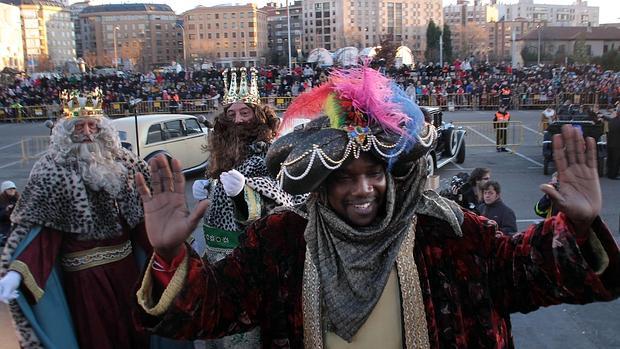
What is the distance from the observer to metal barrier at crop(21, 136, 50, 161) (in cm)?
1698

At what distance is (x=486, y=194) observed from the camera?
5047 millimetres

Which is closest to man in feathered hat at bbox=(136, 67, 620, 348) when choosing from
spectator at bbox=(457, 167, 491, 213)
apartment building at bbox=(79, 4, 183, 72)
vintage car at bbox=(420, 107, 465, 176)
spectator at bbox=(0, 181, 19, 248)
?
spectator at bbox=(457, 167, 491, 213)

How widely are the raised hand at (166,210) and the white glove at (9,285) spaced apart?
1553 mm

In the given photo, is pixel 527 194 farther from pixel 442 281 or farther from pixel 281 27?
pixel 281 27

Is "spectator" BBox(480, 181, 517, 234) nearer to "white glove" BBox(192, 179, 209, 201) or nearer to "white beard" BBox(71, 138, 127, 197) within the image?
"white glove" BBox(192, 179, 209, 201)

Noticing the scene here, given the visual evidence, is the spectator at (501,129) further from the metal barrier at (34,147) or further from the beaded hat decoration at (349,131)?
the beaded hat decoration at (349,131)

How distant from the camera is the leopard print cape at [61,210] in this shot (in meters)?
2.98

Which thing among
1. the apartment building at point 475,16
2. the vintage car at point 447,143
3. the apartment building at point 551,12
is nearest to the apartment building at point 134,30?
the apartment building at point 475,16

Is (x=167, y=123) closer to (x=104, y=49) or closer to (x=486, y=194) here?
(x=486, y=194)

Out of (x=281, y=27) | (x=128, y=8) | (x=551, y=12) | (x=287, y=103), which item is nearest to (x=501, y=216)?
(x=287, y=103)

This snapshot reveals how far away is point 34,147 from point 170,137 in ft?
27.2

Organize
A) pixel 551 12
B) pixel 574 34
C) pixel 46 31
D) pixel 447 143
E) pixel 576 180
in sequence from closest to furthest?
1. pixel 576 180
2. pixel 447 143
3. pixel 574 34
4. pixel 46 31
5. pixel 551 12

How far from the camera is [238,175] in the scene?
334cm

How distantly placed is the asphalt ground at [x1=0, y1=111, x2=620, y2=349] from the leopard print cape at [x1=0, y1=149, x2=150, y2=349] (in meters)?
1.83
